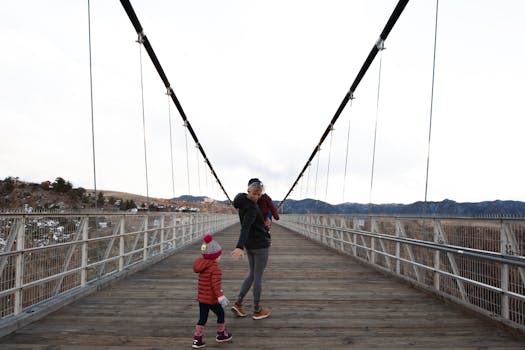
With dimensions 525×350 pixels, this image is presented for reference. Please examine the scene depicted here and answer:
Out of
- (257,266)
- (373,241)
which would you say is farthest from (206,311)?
(373,241)

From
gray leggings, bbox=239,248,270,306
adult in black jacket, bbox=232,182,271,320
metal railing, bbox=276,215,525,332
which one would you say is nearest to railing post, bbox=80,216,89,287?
adult in black jacket, bbox=232,182,271,320

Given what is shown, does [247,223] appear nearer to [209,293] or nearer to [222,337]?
[209,293]

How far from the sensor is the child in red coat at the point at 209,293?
359 centimetres

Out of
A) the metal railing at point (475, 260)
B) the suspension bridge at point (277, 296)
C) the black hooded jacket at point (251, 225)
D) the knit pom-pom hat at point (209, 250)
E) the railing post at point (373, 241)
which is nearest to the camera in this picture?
the knit pom-pom hat at point (209, 250)

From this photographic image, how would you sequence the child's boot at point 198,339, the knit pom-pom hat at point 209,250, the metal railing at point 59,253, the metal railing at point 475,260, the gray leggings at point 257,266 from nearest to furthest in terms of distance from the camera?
the child's boot at point 198,339
the knit pom-pom hat at point 209,250
the metal railing at point 59,253
the metal railing at point 475,260
the gray leggings at point 257,266

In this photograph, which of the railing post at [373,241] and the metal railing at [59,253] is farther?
the railing post at [373,241]

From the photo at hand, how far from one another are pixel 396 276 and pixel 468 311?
103 inches

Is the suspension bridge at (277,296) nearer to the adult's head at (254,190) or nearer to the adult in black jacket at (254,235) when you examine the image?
the adult in black jacket at (254,235)

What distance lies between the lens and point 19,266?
167 inches

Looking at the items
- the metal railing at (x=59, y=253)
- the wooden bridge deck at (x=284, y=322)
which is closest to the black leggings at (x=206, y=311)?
the wooden bridge deck at (x=284, y=322)

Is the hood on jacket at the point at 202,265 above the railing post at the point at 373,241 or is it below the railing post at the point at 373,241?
above

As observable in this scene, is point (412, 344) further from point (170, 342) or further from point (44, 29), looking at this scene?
point (44, 29)

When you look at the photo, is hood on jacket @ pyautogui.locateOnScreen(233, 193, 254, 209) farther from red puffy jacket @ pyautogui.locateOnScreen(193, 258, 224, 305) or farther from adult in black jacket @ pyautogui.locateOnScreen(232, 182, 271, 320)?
red puffy jacket @ pyautogui.locateOnScreen(193, 258, 224, 305)

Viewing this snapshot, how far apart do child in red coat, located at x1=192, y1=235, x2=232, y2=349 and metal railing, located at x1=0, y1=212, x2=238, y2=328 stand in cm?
197
